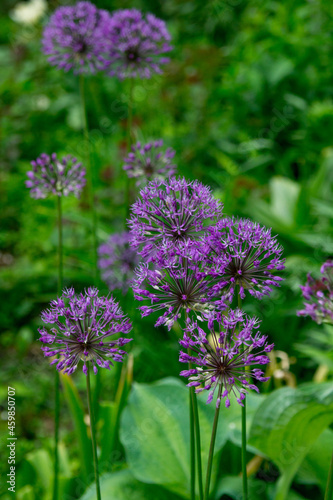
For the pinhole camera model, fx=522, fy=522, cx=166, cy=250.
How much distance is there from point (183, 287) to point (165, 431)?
1.31m

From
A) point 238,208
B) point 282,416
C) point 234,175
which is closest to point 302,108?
point 234,175

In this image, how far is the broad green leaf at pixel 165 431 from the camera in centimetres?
211

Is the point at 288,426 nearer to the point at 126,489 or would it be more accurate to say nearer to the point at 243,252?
the point at 126,489

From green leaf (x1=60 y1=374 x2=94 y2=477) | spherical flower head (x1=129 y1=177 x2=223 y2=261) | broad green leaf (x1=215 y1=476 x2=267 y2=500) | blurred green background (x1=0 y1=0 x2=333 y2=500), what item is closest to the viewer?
spherical flower head (x1=129 y1=177 x2=223 y2=261)

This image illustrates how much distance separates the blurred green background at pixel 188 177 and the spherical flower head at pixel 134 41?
1137mm

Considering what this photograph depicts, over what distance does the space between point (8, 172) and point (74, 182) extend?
4323 mm

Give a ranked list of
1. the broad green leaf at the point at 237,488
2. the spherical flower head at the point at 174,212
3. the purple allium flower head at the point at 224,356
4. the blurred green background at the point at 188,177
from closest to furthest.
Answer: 1. the purple allium flower head at the point at 224,356
2. the spherical flower head at the point at 174,212
3. the broad green leaf at the point at 237,488
4. the blurred green background at the point at 188,177

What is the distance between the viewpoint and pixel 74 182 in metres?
1.84

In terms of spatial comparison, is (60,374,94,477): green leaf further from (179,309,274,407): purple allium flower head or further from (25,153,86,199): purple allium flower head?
(179,309,274,407): purple allium flower head

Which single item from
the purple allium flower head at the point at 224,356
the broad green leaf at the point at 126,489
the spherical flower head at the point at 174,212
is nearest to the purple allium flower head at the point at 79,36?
the spherical flower head at the point at 174,212

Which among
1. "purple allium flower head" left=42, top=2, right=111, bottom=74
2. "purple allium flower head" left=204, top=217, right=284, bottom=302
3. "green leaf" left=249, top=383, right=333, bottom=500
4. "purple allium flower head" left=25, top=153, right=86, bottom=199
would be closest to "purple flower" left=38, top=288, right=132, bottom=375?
"purple allium flower head" left=204, top=217, right=284, bottom=302

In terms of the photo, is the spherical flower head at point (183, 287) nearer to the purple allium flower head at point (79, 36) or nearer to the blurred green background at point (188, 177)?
the blurred green background at point (188, 177)

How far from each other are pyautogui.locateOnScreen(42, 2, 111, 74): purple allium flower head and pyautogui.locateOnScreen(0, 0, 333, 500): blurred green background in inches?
46.8

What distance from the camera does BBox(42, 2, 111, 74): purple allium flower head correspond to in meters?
2.14
